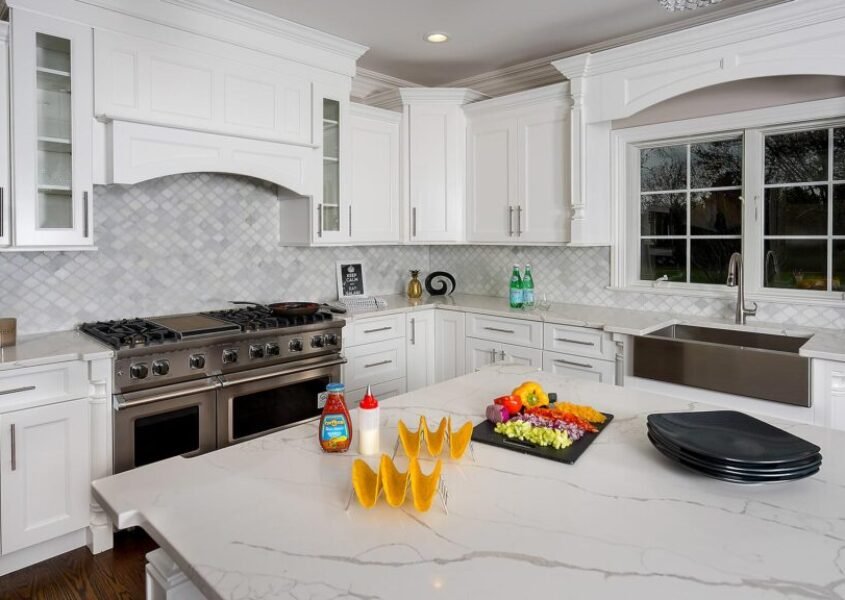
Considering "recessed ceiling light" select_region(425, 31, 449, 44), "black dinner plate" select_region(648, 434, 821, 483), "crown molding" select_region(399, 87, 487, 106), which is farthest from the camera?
"crown molding" select_region(399, 87, 487, 106)

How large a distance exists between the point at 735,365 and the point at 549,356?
1.05 meters

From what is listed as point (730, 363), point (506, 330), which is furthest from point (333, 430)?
point (506, 330)

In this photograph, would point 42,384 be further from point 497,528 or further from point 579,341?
point 579,341

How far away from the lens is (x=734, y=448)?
1271mm

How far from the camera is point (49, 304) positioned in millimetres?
2918

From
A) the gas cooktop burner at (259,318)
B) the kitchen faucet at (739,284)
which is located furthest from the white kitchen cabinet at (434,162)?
the kitchen faucet at (739,284)

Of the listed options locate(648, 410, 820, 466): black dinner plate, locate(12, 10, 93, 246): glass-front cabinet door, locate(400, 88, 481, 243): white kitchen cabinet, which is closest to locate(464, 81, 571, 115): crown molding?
locate(400, 88, 481, 243): white kitchen cabinet

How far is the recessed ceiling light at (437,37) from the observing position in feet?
11.6

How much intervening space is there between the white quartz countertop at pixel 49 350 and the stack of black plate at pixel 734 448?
7.23ft

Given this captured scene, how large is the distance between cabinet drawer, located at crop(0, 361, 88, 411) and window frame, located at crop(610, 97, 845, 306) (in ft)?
9.79

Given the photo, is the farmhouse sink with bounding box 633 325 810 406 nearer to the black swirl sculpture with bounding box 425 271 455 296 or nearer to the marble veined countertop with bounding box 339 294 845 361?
the marble veined countertop with bounding box 339 294 845 361

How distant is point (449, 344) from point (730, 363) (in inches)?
71.2

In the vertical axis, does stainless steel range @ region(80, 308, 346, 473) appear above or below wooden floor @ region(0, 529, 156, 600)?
above

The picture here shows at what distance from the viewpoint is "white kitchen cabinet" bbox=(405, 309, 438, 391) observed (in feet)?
13.1
